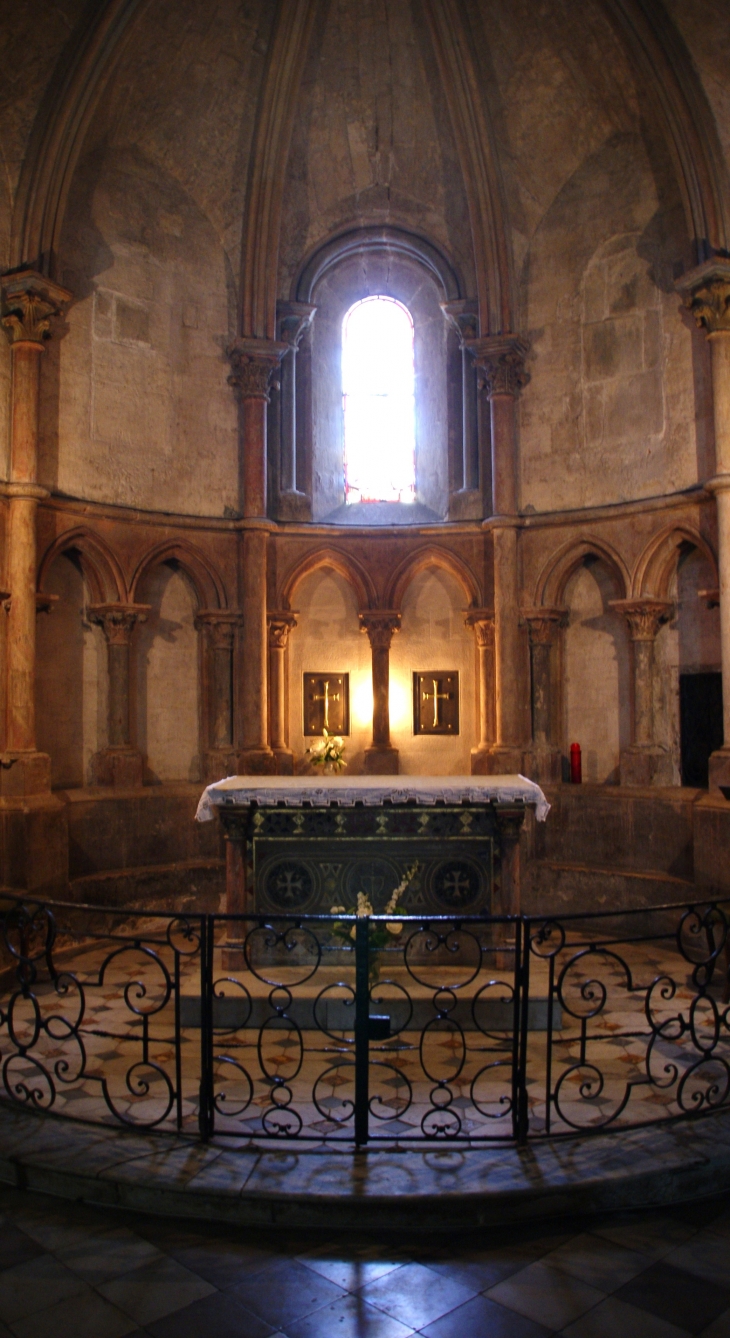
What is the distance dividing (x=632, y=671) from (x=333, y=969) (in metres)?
5.11

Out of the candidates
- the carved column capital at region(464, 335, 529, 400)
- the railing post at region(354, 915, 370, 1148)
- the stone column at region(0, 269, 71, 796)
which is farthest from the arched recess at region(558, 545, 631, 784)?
the railing post at region(354, 915, 370, 1148)

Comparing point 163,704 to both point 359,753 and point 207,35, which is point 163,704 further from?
point 207,35

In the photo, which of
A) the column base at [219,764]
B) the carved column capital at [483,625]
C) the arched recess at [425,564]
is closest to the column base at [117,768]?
the column base at [219,764]

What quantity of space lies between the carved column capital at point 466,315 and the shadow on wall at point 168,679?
14.6ft

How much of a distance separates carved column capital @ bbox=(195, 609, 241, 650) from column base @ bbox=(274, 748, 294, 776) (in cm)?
135

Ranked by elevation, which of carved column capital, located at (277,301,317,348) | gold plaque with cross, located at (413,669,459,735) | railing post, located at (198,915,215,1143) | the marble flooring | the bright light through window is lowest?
the marble flooring

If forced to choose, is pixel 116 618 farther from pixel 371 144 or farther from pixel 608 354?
pixel 371 144

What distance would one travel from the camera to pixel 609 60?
422 inches

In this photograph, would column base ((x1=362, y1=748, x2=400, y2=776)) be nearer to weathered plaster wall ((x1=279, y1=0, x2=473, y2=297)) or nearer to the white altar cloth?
the white altar cloth

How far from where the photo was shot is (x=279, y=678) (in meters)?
11.7

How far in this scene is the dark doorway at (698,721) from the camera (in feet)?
33.9

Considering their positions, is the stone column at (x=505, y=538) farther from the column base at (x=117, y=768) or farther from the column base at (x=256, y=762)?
the column base at (x=117, y=768)

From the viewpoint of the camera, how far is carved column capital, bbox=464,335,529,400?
37.2 ft

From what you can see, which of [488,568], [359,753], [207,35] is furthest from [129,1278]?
[207,35]
